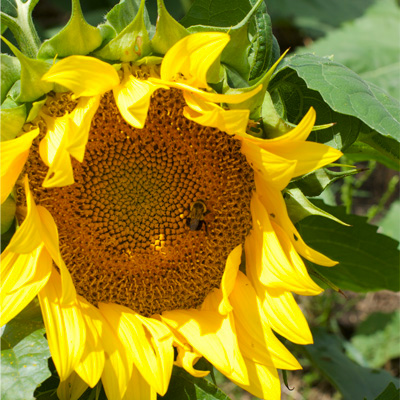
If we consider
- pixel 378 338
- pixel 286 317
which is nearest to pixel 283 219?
pixel 286 317

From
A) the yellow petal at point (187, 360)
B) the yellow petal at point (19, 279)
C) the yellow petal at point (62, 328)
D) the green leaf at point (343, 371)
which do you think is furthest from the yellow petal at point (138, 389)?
the green leaf at point (343, 371)

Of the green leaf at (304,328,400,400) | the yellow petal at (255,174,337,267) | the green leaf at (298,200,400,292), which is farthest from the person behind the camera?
the green leaf at (304,328,400,400)

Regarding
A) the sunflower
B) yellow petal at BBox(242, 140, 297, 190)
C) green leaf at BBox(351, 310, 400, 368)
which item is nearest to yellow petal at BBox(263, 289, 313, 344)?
the sunflower

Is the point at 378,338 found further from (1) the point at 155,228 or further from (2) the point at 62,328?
(2) the point at 62,328

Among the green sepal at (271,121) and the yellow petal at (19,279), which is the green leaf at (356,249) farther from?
the yellow petal at (19,279)

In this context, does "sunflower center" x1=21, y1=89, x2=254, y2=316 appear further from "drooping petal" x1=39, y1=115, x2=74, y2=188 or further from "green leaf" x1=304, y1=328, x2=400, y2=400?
"green leaf" x1=304, y1=328, x2=400, y2=400
